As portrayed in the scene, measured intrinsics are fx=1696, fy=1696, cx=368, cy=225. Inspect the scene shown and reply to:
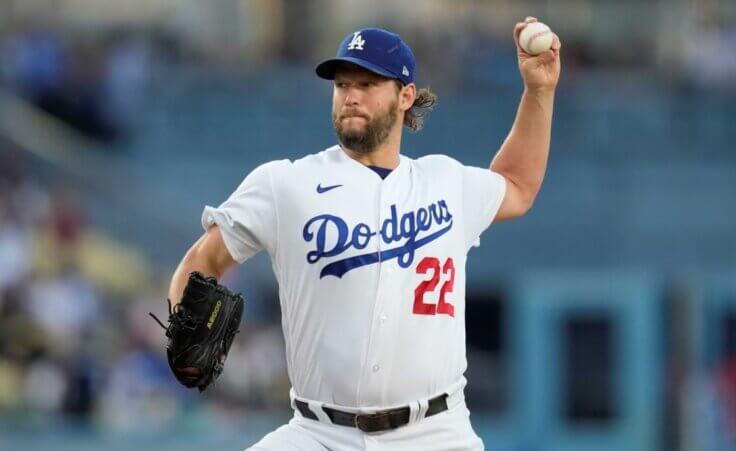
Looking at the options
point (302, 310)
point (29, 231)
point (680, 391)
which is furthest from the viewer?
point (680, 391)

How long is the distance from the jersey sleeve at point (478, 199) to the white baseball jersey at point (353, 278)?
6.7 inches

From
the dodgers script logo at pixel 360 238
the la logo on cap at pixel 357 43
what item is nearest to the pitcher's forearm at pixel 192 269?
the dodgers script logo at pixel 360 238

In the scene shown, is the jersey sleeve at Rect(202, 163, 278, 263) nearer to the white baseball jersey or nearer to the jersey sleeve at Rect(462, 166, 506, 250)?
the white baseball jersey

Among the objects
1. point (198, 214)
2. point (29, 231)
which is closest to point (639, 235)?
point (198, 214)

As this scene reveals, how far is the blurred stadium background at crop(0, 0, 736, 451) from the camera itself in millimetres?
13844

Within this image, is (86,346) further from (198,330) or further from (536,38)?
(198,330)

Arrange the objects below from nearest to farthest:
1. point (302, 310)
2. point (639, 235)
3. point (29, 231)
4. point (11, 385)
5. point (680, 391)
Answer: point (302, 310) < point (11, 385) < point (29, 231) < point (680, 391) < point (639, 235)

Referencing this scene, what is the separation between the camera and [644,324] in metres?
14.5

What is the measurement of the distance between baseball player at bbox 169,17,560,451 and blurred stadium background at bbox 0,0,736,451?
704 centimetres

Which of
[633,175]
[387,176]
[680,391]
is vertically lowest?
[680,391]

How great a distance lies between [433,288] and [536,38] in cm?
105

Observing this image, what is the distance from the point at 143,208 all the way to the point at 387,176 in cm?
906

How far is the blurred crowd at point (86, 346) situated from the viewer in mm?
12148

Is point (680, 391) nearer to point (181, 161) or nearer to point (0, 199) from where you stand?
point (181, 161)
